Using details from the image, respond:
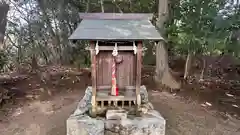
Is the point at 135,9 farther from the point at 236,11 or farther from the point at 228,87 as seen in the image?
the point at 228,87

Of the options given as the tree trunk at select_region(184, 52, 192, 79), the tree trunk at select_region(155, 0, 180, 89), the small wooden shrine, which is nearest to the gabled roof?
the small wooden shrine

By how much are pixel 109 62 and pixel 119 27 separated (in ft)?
1.97

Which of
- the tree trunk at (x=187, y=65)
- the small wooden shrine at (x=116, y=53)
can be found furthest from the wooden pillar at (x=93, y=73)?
the tree trunk at (x=187, y=65)

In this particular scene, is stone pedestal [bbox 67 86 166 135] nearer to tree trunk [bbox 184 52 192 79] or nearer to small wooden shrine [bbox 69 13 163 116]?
small wooden shrine [bbox 69 13 163 116]

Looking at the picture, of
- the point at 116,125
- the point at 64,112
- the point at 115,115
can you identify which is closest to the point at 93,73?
the point at 115,115

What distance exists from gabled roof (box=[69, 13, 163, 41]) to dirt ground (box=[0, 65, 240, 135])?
5.60ft

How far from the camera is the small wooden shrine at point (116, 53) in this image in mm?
3197

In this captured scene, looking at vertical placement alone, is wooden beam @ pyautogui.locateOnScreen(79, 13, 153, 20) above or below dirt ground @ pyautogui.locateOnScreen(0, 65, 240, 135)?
above

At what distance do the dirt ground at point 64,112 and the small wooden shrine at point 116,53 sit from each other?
3.17 ft

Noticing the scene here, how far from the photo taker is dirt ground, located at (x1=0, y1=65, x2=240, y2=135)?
13.0 ft

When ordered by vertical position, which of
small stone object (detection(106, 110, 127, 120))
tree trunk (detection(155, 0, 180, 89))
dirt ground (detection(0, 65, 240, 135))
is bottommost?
dirt ground (detection(0, 65, 240, 135))

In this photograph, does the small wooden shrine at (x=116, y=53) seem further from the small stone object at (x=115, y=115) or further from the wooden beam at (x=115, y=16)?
the small stone object at (x=115, y=115)

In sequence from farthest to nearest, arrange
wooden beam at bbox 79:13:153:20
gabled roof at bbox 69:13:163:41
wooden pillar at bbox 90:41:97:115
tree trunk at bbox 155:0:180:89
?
1. tree trunk at bbox 155:0:180:89
2. wooden beam at bbox 79:13:153:20
3. wooden pillar at bbox 90:41:97:115
4. gabled roof at bbox 69:13:163:41

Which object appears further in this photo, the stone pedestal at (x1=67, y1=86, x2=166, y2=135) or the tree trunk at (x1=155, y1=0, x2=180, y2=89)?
the tree trunk at (x1=155, y1=0, x2=180, y2=89)
